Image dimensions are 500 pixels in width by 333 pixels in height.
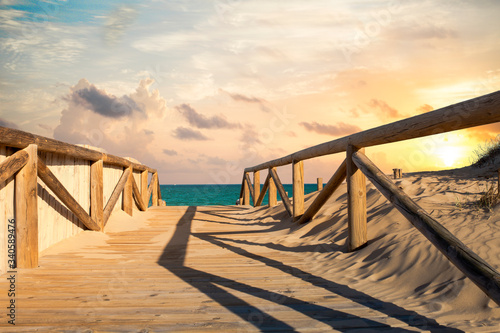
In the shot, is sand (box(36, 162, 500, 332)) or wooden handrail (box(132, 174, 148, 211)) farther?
wooden handrail (box(132, 174, 148, 211))

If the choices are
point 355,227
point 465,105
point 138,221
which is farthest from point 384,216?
point 138,221

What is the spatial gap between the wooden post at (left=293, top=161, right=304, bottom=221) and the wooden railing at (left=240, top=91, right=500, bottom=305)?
1.60 feet

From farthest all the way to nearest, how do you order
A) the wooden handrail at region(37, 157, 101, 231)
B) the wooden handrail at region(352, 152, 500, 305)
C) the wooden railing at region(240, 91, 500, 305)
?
the wooden handrail at region(37, 157, 101, 231)
the wooden railing at region(240, 91, 500, 305)
the wooden handrail at region(352, 152, 500, 305)

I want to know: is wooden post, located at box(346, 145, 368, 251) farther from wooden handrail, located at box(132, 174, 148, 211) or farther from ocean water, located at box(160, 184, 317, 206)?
ocean water, located at box(160, 184, 317, 206)

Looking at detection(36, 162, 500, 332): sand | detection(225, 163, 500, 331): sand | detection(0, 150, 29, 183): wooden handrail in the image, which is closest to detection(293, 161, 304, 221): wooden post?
detection(36, 162, 500, 332): sand

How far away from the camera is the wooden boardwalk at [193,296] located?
95.7 inches

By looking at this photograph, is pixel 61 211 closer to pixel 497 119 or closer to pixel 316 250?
pixel 316 250

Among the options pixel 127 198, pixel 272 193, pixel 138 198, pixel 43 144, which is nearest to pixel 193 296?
pixel 43 144

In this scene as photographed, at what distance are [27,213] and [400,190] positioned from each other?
11.9 feet

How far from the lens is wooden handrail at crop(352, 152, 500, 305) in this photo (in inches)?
82.8

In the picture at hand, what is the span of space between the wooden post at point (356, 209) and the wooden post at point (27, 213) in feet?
11.2

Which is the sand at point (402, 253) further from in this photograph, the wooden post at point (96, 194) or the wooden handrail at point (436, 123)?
the wooden handrail at point (436, 123)

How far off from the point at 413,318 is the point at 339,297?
60 centimetres

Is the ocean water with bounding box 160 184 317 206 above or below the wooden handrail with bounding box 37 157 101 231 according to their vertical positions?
below
